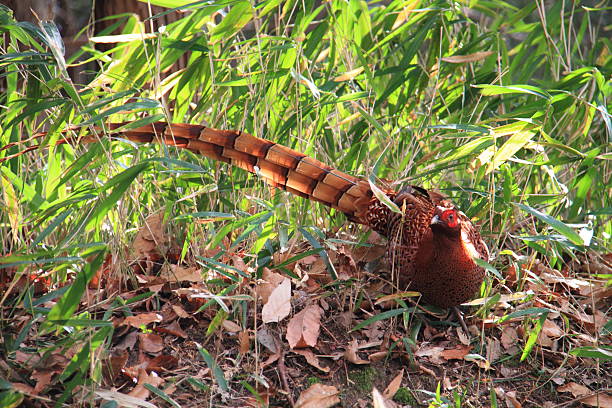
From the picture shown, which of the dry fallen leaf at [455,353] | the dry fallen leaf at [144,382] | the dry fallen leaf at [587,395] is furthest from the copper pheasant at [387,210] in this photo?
the dry fallen leaf at [144,382]

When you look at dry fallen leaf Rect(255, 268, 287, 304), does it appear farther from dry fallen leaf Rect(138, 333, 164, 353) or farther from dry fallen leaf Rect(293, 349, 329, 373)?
dry fallen leaf Rect(138, 333, 164, 353)

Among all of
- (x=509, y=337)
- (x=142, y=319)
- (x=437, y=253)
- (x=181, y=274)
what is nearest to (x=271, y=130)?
(x=181, y=274)

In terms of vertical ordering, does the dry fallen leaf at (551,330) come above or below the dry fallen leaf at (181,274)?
below

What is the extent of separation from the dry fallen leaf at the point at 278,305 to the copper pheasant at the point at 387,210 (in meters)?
0.37

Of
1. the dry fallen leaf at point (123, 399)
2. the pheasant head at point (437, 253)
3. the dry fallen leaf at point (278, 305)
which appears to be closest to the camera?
the dry fallen leaf at point (123, 399)

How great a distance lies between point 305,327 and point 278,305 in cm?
11

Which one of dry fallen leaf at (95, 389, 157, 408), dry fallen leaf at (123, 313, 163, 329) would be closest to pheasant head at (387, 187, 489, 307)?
dry fallen leaf at (123, 313, 163, 329)

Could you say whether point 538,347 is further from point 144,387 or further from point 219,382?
point 144,387

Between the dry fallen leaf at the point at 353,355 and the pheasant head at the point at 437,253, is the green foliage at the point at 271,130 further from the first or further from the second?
the dry fallen leaf at the point at 353,355

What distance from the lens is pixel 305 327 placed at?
2.03m

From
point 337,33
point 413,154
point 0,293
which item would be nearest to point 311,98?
point 337,33

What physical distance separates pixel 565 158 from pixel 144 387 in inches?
62.9

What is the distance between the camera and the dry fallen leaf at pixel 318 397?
1794 mm

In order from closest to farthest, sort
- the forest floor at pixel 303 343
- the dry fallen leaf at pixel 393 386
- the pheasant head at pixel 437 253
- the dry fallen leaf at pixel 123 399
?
the dry fallen leaf at pixel 123 399
the forest floor at pixel 303 343
the dry fallen leaf at pixel 393 386
the pheasant head at pixel 437 253
